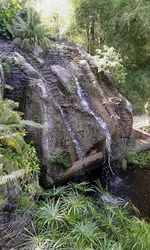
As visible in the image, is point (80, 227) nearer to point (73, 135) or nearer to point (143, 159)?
point (73, 135)

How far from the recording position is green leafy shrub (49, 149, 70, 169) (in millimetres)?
5891

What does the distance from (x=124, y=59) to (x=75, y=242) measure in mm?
6314

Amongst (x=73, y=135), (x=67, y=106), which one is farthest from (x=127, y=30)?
(x=73, y=135)

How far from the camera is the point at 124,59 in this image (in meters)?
9.42

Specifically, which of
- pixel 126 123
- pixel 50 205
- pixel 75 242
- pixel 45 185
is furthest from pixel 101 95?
pixel 75 242

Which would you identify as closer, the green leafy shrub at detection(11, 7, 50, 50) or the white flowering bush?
the green leafy shrub at detection(11, 7, 50, 50)

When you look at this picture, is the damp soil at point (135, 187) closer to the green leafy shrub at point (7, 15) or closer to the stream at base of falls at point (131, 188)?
the stream at base of falls at point (131, 188)

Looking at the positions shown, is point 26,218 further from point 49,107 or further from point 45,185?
point 49,107

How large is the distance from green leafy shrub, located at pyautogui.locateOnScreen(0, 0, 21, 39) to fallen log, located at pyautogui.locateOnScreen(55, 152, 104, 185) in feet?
9.13

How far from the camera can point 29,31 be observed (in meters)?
6.88

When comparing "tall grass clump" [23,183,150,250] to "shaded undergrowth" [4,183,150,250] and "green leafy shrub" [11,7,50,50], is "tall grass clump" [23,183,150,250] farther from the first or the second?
"green leafy shrub" [11,7,50,50]

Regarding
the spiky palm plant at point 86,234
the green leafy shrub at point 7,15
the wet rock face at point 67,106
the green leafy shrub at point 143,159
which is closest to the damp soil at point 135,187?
the green leafy shrub at point 143,159

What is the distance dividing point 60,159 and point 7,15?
3082 millimetres

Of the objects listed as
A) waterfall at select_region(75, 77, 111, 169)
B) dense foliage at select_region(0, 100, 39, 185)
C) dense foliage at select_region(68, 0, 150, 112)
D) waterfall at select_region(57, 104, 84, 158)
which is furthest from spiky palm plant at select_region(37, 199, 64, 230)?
dense foliage at select_region(68, 0, 150, 112)
